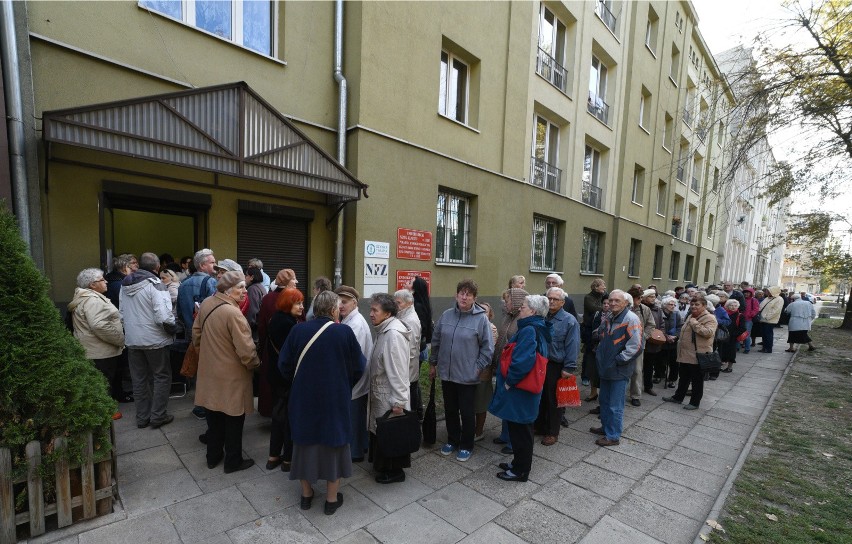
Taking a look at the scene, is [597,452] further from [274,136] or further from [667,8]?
[667,8]

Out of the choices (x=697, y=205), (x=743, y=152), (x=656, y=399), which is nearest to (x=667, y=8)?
(x=697, y=205)

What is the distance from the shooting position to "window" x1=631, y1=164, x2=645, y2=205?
17203mm

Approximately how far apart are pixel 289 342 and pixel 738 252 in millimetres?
43057

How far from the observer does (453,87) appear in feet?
30.3

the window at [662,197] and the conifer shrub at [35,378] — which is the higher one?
the window at [662,197]

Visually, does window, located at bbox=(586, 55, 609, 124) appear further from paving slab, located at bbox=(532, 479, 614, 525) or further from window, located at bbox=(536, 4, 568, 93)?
paving slab, located at bbox=(532, 479, 614, 525)

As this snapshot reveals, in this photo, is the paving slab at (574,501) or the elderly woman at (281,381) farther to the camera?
the elderly woman at (281,381)

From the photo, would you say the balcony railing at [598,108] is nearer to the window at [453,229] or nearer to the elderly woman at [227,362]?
the window at [453,229]

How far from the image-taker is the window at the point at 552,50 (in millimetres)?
11336

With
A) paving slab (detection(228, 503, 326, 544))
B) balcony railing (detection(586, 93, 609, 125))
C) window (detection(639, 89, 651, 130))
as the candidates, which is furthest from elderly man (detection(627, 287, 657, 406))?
window (detection(639, 89, 651, 130))

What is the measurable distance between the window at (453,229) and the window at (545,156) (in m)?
3.08

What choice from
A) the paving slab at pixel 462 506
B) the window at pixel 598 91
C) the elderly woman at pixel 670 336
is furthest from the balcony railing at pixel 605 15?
the paving slab at pixel 462 506

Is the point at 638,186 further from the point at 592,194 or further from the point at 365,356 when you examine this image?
the point at 365,356

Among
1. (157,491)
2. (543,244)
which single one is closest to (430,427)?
(157,491)
